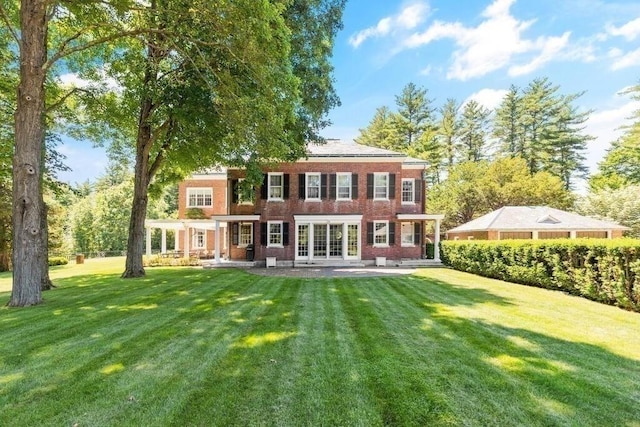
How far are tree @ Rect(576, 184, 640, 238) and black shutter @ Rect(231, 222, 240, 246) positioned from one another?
29727 millimetres

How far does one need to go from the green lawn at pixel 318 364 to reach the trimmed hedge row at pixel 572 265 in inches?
28.0

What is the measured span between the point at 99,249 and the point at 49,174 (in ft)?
109

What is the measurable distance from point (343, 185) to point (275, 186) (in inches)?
161

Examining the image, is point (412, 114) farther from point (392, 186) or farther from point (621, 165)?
point (392, 186)

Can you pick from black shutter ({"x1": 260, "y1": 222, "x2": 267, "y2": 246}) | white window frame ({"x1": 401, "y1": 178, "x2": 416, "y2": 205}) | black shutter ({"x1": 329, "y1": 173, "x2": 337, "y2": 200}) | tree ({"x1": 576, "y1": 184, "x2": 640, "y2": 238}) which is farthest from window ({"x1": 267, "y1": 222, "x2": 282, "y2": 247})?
tree ({"x1": 576, "y1": 184, "x2": 640, "y2": 238})

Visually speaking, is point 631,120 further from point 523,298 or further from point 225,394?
point 225,394

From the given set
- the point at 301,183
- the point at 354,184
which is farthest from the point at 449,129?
the point at 301,183

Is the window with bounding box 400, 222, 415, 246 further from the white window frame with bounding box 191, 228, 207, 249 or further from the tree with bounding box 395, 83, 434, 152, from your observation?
the tree with bounding box 395, 83, 434, 152

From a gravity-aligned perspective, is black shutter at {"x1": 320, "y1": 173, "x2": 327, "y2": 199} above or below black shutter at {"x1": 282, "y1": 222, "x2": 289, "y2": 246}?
above

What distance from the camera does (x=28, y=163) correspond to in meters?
7.92

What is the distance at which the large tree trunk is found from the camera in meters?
7.85

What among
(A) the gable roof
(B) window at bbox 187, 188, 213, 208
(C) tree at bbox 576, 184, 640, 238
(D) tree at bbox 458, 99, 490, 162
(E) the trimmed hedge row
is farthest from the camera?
(D) tree at bbox 458, 99, 490, 162

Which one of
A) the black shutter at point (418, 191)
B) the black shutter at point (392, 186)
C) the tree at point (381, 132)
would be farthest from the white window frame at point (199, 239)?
the tree at point (381, 132)

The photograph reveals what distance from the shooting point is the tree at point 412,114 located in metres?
41.2
